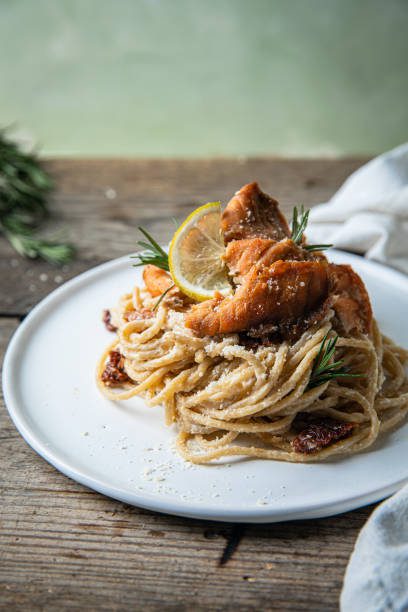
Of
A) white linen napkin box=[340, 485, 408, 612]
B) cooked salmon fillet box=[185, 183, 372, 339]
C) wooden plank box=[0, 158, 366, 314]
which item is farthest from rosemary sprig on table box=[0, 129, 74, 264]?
white linen napkin box=[340, 485, 408, 612]

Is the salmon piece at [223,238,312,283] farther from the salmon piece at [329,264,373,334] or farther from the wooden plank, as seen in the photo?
the wooden plank

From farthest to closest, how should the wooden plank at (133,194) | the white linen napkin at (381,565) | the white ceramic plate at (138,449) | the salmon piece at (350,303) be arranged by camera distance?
the wooden plank at (133,194) < the salmon piece at (350,303) < the white ceramic plate at (138,449) < the white linen napkin at (381,565)

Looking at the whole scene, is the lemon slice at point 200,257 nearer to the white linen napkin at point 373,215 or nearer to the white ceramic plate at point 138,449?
the white ceramic plate at point 138,449

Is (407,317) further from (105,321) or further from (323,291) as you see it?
(105,321)

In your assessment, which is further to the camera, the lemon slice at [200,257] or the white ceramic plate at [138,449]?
the lemon slice at [200,257]

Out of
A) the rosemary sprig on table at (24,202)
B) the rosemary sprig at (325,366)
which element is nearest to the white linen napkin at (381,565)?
the rosemary sprig at (325,366)

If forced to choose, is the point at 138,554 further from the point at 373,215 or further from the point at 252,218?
the point at 373,215
